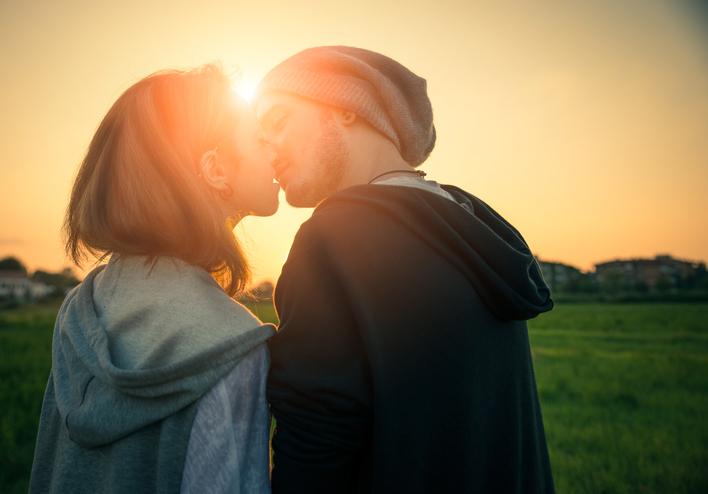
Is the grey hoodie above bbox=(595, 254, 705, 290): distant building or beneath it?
above

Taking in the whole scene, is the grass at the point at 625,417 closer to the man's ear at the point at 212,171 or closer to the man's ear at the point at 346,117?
the man's ear at the point at 346,117

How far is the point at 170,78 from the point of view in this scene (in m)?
1.65

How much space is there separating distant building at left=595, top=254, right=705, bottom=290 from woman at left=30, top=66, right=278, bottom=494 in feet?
179

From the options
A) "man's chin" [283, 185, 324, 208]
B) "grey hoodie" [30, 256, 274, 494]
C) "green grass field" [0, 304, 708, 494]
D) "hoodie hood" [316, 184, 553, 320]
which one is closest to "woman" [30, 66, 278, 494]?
"grey hoodie" [30, 256, 274, 494]

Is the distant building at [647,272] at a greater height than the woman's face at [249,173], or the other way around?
the woman's face at [249,173]

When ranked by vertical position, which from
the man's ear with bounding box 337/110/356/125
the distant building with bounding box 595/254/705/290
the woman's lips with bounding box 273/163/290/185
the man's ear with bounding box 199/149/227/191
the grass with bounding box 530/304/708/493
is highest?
the man's ear with bounding box 337/110/356/125

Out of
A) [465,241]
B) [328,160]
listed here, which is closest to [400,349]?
[465,241]

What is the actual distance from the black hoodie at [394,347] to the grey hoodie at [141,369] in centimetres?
18

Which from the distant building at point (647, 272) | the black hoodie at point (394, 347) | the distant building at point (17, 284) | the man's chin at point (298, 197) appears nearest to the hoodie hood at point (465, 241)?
the black hoodie at point (394, 347)

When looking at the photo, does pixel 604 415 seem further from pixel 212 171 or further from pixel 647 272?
pixel 647 272

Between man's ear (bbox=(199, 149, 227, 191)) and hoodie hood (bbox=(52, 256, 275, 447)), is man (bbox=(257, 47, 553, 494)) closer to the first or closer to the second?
hoodie hood (bbox=(52, 256, 275, 447))

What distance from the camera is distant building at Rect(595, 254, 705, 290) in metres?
56.7

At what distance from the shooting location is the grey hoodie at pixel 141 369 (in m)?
1.23

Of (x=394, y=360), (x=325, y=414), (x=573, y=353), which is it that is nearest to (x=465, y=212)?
(x=394, y=360)
